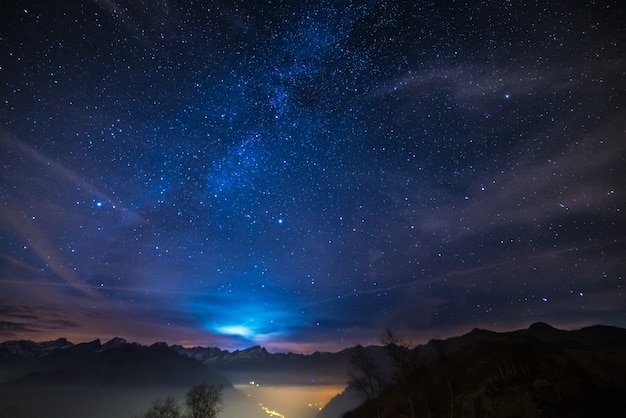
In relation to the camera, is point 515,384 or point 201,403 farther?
point 201,403

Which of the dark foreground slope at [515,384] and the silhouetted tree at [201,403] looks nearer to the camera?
the dark foreground slope at [515,384]

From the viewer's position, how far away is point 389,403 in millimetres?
56719

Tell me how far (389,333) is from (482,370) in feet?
57.6

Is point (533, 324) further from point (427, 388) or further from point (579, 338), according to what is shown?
point (427, 388)

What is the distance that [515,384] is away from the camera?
133 feet

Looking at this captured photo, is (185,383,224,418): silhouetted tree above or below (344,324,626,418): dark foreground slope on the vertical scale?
below

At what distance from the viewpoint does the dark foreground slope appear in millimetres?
37375

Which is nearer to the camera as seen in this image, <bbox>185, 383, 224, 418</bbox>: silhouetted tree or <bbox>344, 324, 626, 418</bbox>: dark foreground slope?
<bbox>344, 324, 626, 418</bbox>: dark foreground slope

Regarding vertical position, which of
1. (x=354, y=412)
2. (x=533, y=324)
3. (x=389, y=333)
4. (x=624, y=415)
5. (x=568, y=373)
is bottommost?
(x=354, y=412)

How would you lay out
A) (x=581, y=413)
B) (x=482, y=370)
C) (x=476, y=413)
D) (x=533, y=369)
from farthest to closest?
(x=482, y=370) < (x=533, y=369) < (x=476, y=413) < (x=581, y=413)

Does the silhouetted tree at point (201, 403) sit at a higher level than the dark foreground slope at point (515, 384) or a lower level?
lower

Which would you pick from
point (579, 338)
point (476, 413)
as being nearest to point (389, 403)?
point (476, 413)

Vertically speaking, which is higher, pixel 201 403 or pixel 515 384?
pixel 515 384

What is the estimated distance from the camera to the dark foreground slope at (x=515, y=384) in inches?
1471
